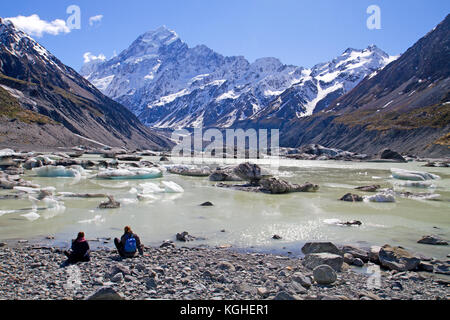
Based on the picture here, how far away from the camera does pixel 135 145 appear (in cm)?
18550

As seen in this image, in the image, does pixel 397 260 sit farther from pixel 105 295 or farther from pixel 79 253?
pixel 79 253

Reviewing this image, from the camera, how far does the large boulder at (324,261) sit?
9992 mm

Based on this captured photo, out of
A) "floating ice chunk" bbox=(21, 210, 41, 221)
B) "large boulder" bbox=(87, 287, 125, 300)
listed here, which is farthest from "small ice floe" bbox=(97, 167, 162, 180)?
"large boulder" bbox=(87, 287, 125, 300)

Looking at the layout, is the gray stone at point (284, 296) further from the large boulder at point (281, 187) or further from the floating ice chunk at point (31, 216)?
the large boulder at point (281, 187)

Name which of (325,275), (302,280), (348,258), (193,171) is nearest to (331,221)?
(348,258)

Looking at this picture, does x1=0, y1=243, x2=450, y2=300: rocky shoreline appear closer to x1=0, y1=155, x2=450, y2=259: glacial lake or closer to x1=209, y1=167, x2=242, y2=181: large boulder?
x1=0, y1=155, x2=450, y2=259: glacial lake

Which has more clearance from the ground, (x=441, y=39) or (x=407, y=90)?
(x=441, y=39)

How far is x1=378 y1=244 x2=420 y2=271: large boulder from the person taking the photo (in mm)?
10164

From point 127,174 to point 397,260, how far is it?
3282 centimetres

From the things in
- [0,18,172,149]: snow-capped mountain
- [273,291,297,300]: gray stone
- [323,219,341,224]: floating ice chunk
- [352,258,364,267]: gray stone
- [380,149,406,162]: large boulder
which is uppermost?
[0,18,172,149]: snow-capped mountain

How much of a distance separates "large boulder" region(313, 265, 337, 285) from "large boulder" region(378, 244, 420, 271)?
235 centimetres

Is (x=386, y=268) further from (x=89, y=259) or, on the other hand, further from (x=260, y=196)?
(x=260, y=196)
